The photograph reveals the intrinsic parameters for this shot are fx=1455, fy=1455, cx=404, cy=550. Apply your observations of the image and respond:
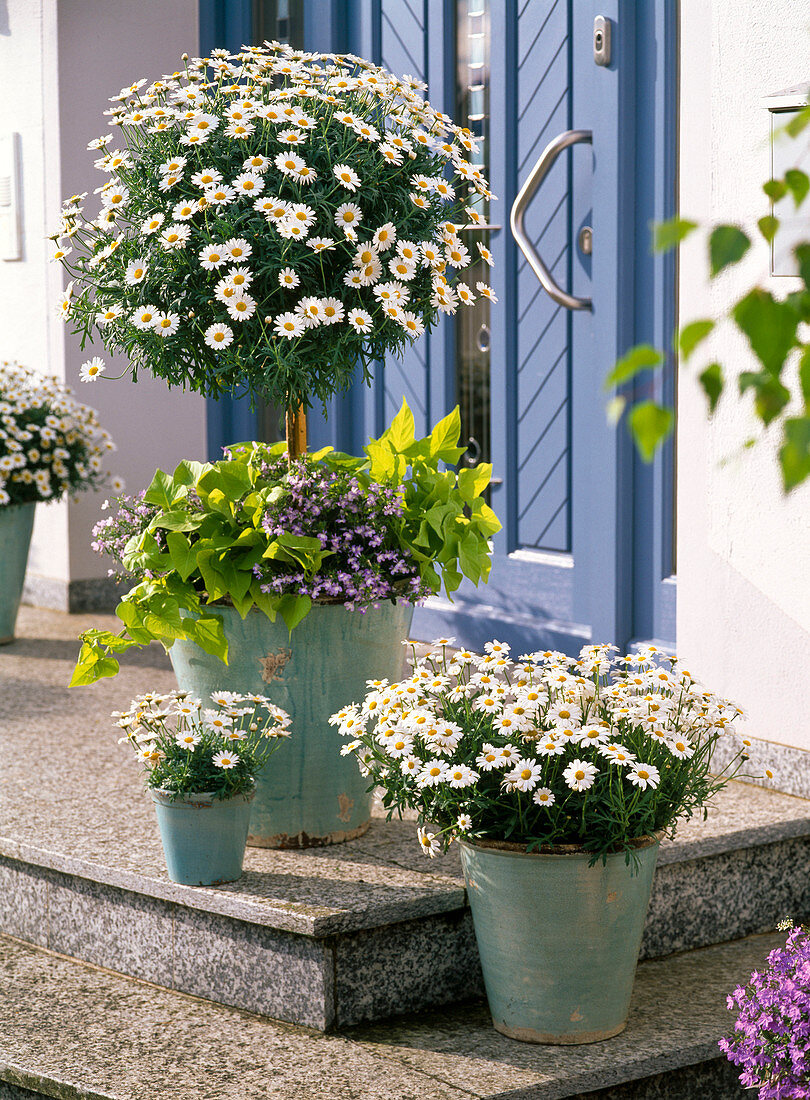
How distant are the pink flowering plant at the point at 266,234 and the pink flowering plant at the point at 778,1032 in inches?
51.4

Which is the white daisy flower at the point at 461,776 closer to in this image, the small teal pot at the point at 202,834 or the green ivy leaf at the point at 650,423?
the small teal pot at the point at 202,834

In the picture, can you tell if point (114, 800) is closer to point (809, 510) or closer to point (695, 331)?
point (809, 510)

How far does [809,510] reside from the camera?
304 cm

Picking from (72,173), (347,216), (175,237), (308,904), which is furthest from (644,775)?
(72,173)

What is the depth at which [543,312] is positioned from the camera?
4.05m

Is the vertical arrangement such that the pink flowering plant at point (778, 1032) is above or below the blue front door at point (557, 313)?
below

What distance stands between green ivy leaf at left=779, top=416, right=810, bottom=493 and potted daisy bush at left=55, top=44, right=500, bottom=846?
1814mm

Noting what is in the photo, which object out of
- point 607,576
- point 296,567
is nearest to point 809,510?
point 607,576

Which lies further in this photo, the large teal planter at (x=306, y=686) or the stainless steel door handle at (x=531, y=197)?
the stainless steel door handle at (x=531, y=197)

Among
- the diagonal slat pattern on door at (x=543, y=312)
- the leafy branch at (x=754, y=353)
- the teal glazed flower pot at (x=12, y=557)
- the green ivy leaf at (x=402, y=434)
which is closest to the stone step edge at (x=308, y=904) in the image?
the green ivy leaf at (x=402, y=434)

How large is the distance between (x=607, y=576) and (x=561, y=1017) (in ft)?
5.32

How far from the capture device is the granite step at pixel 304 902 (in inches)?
98.5

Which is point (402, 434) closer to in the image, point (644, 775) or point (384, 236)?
point (384, 236)

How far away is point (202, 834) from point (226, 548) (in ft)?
1.71
